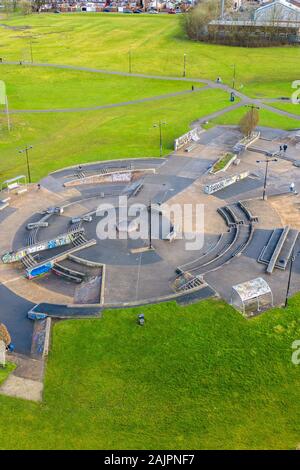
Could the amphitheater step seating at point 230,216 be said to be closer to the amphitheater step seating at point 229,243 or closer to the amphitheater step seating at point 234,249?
the amphitheater step seating at point 229,243

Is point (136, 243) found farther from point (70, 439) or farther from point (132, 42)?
point (132, 42)

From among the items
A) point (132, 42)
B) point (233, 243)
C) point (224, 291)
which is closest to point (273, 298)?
point (224, 291)

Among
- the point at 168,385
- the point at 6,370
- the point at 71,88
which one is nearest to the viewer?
the point at 168,385

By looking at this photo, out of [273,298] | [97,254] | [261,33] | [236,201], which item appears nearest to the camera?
[273,298]

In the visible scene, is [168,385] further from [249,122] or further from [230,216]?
[249,122]

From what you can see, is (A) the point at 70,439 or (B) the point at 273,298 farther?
(B) the point at 273,298

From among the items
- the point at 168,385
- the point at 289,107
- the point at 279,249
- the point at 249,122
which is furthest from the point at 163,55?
the point at 168,385

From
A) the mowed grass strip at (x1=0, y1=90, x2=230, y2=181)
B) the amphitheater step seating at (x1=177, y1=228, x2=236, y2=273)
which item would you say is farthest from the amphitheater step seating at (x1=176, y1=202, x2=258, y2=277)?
the mowed grass strip at (x1=0, y1=90, x2=230, y2=181)
